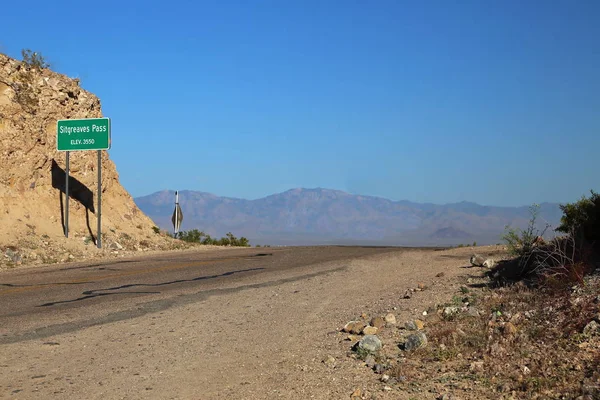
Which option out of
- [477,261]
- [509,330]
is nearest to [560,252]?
[509,330]

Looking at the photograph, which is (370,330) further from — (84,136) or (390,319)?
(84,136)

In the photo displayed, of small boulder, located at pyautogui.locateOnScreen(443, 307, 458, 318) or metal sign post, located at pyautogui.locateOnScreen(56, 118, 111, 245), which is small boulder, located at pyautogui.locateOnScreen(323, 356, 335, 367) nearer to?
small boulder, located at pyautogui.locateOnScreen(443, 307, 458, 318)

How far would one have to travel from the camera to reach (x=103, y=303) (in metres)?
11.3

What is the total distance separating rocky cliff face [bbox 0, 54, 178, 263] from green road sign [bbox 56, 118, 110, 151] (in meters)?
1.67

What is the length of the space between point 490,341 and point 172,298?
658cm

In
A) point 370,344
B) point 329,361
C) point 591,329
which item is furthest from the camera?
point 370,344

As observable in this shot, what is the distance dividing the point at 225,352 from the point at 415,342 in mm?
2298

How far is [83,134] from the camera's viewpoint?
23141 millimetres

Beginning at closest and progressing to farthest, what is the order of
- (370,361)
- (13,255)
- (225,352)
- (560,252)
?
1. (370,361)
2. (225,352)
3. (560,252)
4. (13,255)

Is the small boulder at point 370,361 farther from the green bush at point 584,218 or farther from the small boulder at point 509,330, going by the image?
the green bush at point 584,218

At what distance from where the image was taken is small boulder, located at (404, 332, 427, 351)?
275 inches

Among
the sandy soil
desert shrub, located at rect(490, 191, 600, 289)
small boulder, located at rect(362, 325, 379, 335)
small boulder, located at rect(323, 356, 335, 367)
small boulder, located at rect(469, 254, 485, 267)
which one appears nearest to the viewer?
the sandy soil

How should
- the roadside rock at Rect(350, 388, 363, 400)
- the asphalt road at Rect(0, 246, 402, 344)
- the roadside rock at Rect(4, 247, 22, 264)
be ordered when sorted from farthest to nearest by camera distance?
1. the roadside rock at Rect(4, 247, 22, 264)
2. the asphalt road at Rect(0, 246, 402, 344)
3. the roadside rock at Rect(350, 388, 363, 400)

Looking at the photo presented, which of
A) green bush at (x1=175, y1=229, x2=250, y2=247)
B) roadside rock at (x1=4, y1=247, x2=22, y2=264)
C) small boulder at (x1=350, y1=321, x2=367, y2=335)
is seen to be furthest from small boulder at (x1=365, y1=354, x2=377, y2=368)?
green bush at (x1=175, y1=229, x2=250, y2=247)
